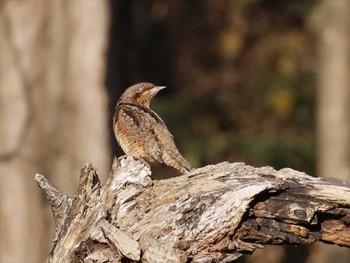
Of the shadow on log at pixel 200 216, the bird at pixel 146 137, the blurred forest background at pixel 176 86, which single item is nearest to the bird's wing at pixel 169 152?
the bird at pixel 146 137

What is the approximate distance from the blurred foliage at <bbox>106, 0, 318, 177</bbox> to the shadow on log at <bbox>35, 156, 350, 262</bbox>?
41.3ft

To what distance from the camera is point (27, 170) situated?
12.8 m

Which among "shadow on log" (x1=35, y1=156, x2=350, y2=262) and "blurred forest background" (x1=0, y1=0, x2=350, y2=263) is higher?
"blurred forest background" (x1=0, y1=0, x2=350, y2=263)

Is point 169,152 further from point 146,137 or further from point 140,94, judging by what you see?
point 140,94

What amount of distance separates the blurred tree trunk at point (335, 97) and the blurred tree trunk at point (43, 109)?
4.50 meters

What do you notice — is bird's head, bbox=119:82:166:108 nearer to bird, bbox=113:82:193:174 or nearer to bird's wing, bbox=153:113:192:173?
bird, bbox=113:82:193:174

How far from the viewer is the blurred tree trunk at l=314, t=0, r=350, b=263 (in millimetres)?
16141

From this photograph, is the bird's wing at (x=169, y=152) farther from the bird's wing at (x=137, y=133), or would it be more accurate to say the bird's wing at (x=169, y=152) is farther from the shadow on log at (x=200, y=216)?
the shadow on log at (x=200, y=216)

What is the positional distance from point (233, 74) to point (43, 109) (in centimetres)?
1018

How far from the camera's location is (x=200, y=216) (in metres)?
6.51

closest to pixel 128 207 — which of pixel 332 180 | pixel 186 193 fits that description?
pixel 186 193

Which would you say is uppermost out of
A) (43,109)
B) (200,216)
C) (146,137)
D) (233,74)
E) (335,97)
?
(233,74)

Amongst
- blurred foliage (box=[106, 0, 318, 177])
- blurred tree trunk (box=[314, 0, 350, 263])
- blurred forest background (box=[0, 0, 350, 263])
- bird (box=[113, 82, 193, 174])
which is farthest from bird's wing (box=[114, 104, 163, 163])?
blurred foliage (box=[106, 0, 318, 177])

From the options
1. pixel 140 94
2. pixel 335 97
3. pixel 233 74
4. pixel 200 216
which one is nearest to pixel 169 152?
pixel 140 94
